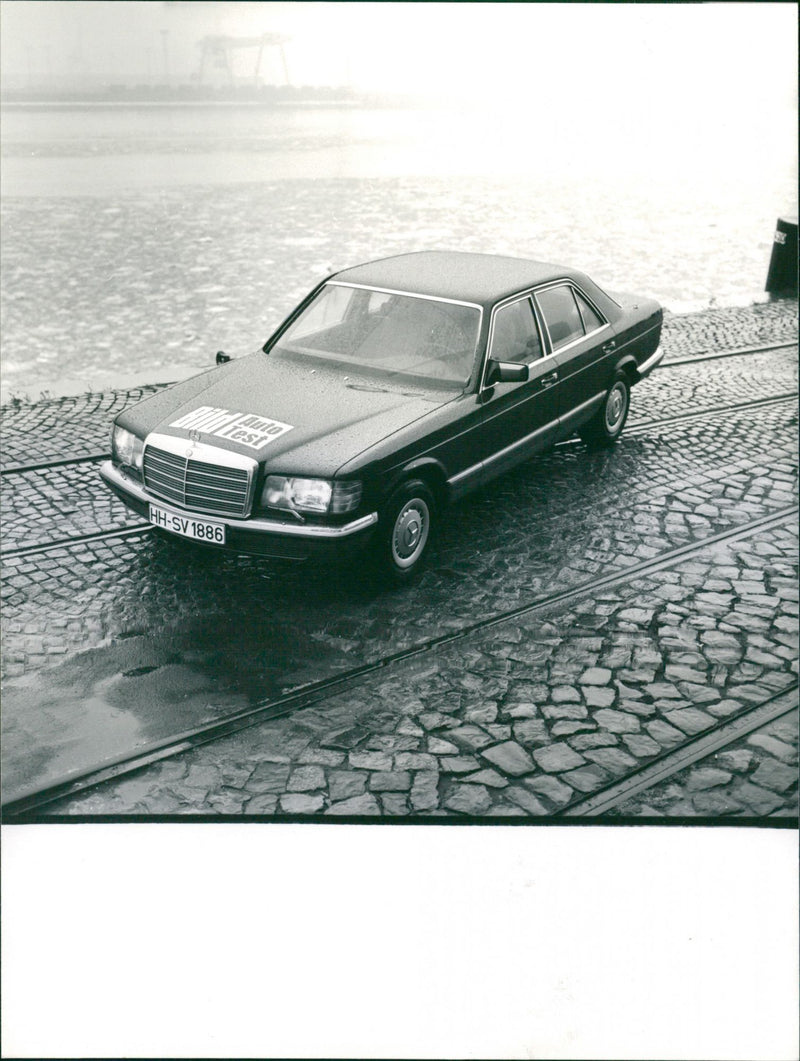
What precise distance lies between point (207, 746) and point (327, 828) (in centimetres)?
60

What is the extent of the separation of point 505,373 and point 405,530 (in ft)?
3.45

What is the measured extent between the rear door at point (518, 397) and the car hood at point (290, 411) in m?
0.32

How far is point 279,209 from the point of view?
7887 millimetres

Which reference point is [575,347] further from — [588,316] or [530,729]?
[530,729]

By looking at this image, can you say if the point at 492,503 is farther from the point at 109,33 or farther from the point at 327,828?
the point at 109,33

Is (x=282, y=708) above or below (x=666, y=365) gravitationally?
below

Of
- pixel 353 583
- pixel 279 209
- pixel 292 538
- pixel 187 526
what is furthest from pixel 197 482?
pixel 279 209

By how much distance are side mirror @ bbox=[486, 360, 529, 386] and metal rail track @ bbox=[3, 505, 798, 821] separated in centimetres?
116

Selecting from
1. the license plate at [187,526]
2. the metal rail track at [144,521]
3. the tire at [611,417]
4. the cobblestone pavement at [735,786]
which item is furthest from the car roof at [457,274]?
the cobblestone pavement at [735,786]

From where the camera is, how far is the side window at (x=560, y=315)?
582 centimetres

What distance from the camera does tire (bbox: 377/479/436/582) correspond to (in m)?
4.57

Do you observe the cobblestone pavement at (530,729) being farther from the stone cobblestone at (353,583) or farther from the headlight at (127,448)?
the headlight at (127,448)

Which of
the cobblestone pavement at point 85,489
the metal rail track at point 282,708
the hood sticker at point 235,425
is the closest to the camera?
the metal rail track at point 282,708

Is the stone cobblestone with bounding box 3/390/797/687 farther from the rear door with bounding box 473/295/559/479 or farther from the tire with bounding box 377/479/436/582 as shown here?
the rear door with bounding box 473/295/559/479
